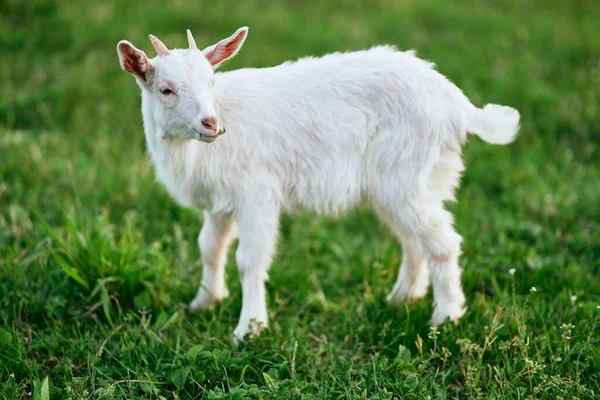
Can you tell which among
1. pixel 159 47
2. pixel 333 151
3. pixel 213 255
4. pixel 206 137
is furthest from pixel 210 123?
pixel 213 255

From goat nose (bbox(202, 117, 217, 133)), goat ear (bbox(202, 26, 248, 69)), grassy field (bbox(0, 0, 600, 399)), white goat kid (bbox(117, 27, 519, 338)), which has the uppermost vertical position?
goat ear (bbox(202, 26, 248, 69))

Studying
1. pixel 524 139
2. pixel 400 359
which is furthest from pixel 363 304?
pixel 524 139

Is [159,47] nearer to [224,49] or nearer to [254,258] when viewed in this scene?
[224,49]

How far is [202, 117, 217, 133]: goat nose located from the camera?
3470 millimetres

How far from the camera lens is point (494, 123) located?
4.11m

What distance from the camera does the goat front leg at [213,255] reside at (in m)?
4.46

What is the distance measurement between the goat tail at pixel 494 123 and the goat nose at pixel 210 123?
5.25 feet

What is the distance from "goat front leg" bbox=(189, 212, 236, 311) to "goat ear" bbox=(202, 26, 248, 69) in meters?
1.10

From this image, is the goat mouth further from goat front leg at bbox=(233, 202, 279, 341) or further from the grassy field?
the grassy field

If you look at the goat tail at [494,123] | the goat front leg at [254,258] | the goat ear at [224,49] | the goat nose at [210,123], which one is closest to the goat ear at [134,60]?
the goat ear at [224,49]

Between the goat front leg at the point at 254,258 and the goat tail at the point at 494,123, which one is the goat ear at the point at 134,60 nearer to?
the goat front leg at the point at 254,258

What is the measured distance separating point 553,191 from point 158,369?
3940 millimetres

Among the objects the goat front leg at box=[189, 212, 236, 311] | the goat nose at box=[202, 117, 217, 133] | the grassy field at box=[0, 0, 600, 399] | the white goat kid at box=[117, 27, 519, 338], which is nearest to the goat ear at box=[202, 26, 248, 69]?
the white goat kid at box=[117, 27, 519, 338]

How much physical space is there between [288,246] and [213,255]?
1.15 metres
